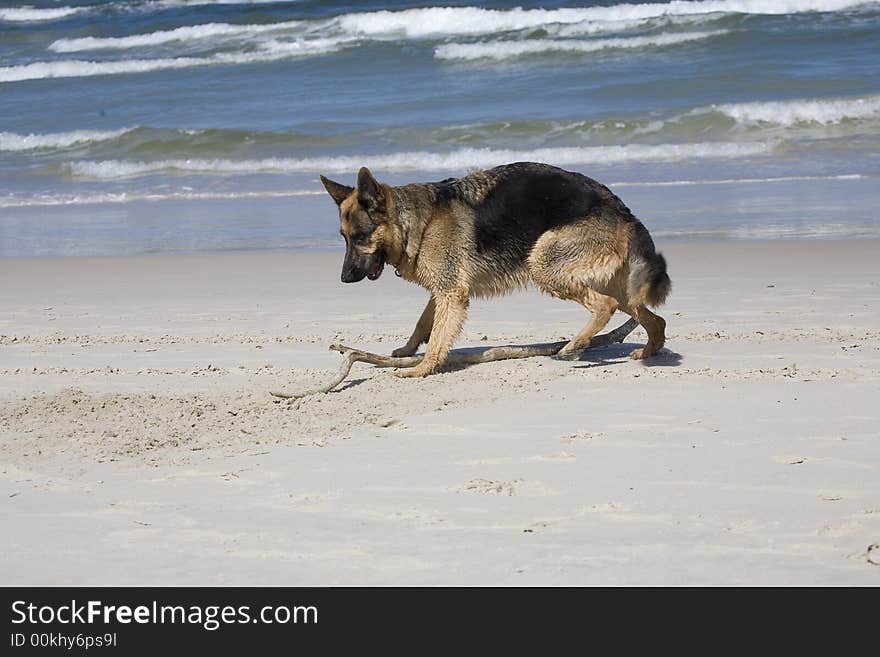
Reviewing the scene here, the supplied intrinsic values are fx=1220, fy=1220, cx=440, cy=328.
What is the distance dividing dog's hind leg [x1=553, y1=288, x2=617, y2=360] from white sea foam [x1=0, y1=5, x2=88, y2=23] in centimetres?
3793

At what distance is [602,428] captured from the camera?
5.78 m

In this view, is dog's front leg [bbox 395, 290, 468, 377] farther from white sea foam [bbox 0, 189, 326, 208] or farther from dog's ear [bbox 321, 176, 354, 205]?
white sea foam [bbox 0, 189, 326, 208]

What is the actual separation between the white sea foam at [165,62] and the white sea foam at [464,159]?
39.2 ft

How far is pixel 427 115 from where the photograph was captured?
21859mm

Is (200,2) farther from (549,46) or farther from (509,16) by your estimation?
(549,46)

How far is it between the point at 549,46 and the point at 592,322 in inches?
885

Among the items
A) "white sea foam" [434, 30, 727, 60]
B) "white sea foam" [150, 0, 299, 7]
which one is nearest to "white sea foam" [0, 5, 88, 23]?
"white sea foam" [150, 0, 299, 7]

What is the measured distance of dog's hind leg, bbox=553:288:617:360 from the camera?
287 inches

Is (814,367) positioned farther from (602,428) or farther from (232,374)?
(232,374)

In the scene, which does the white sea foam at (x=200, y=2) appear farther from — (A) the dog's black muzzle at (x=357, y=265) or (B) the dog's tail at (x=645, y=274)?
(B) the dog's tail at (x=645, y=274)

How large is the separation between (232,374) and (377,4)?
1204 inches

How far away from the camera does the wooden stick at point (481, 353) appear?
7.16 metres

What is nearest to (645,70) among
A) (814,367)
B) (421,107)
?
(421,107)

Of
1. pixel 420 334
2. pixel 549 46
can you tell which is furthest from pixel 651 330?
pixel 549 46
